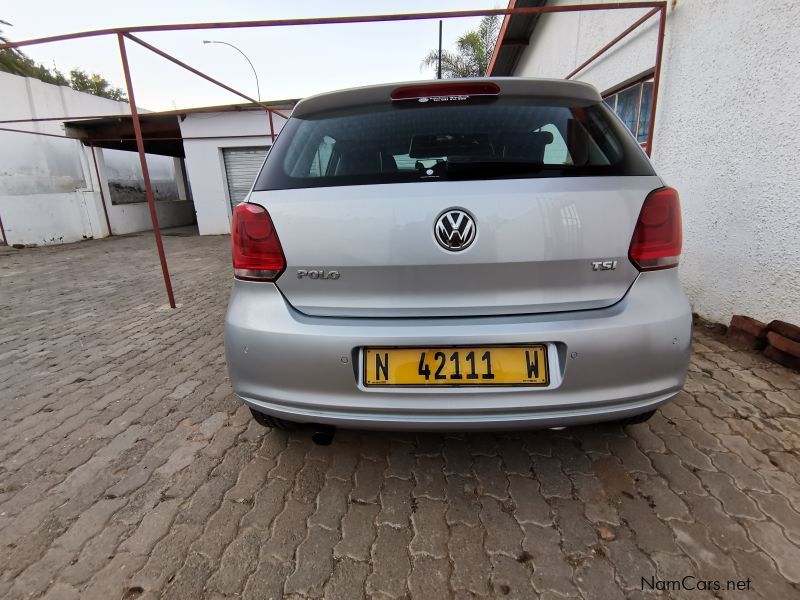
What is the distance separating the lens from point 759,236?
265 cm

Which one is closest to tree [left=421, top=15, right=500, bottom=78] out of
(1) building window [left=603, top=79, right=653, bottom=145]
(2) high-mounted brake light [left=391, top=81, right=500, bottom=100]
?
(1) building window [left=603, top=79, right=653, bottom=145]

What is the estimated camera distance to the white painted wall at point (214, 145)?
1164cm

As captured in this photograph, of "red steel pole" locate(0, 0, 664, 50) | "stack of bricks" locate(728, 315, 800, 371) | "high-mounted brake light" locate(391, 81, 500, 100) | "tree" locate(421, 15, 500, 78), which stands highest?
"tree" locate(421, 15, 500, 78)

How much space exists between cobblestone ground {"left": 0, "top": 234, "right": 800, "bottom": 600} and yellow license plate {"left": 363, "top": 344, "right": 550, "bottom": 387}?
558 millimetres

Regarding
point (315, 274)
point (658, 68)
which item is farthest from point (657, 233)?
point (658, 68)

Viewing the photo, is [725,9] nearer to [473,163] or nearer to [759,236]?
[759,236]

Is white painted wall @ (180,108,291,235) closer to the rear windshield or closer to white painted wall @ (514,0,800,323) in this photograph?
white painted wall @ (514,0,800,323)

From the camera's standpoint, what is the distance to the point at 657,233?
142 cm

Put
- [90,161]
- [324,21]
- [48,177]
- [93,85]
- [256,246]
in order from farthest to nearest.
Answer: [93,85], [90,161], [48,177], [324,21], [256,246]

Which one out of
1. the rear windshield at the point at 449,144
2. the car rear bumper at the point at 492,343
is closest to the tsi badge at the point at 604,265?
the car rear bumper at the point at 492,343

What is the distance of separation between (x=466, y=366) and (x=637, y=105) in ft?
14.1

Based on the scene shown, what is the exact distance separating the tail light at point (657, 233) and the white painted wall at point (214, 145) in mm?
11661

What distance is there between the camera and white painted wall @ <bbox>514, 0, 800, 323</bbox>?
246 centimetres

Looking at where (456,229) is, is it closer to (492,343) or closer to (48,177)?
(492,343)
